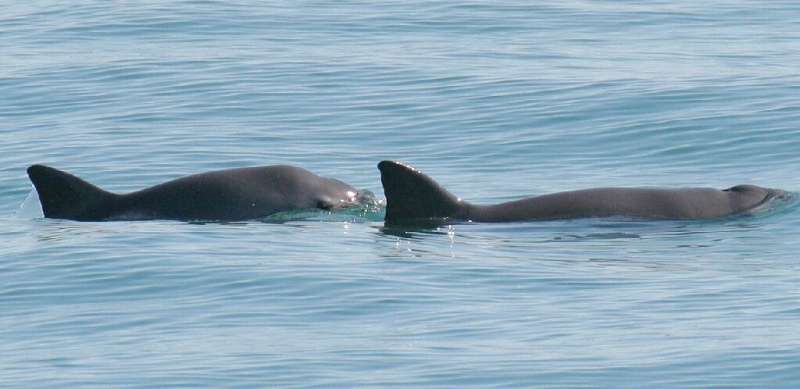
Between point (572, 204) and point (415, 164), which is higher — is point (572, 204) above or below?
below

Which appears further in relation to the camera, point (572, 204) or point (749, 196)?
point (749, 196)

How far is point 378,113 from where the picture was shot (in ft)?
90.3

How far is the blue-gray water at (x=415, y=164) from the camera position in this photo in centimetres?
1289

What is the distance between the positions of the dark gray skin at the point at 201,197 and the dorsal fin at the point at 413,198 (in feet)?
3.79

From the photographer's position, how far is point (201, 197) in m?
18.8

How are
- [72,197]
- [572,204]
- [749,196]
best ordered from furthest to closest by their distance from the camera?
[72,197] → [749,196] → [572,204]

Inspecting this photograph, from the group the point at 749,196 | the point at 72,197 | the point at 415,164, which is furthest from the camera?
the point at 415,164

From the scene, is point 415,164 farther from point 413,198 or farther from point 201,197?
point 413,198

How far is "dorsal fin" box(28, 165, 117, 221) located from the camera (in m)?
18.9

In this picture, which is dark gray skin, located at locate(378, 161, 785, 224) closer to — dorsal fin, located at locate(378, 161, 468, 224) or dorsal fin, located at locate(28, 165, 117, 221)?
dorsal fin, located at locate(378, 161, 468, 224)

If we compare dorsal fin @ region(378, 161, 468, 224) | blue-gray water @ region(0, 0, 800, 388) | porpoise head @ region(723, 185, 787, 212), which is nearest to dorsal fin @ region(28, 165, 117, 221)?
blue-gray water @ region(0, 0, 800, 388)

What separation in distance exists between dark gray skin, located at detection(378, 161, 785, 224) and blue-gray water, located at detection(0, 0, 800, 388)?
0.24 m

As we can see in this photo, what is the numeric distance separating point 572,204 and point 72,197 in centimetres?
500

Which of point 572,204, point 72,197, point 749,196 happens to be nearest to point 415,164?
point 572,204
